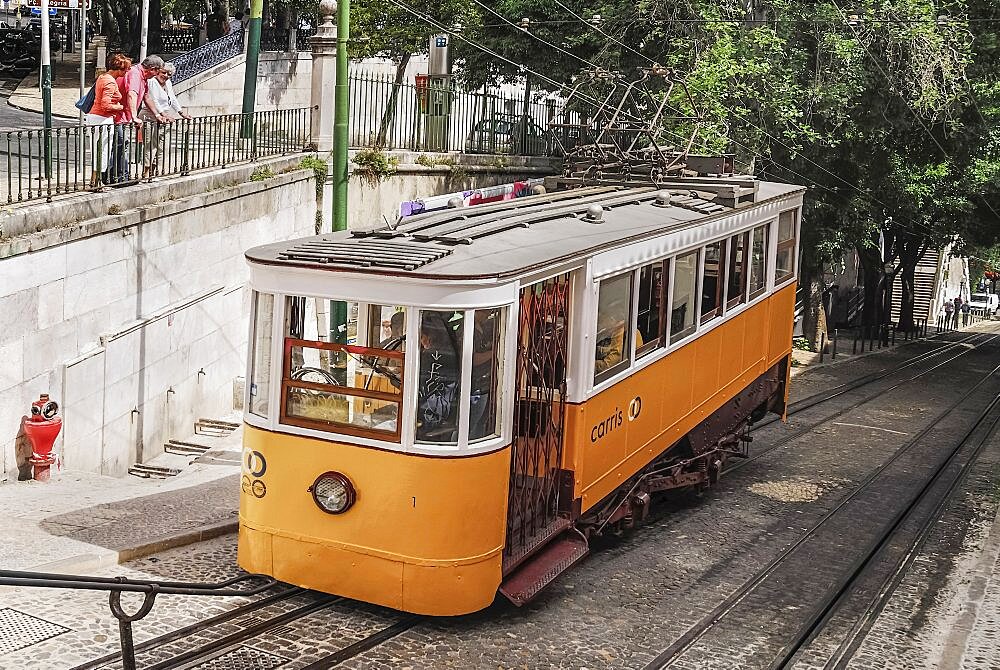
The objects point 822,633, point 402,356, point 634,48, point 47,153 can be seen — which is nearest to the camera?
point 402,356

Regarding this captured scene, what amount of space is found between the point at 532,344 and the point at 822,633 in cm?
314

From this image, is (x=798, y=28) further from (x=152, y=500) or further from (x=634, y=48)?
(x=152, y=500)

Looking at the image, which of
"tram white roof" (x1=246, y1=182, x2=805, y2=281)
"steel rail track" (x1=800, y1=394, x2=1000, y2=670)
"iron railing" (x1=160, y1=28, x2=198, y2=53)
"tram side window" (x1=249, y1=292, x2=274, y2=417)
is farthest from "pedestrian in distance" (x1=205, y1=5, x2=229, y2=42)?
"tram side window" (x1=249, y1=292, x2=274, y2=417)

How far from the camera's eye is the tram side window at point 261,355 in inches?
331

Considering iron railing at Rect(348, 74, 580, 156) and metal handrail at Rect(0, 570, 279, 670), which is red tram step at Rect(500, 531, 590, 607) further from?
iron railing at Rect(348, 74, 580, 156)

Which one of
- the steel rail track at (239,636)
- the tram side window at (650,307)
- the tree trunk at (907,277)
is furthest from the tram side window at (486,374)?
the tree trunk at (907,277)

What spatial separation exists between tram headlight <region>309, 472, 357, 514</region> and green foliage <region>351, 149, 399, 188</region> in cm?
1222

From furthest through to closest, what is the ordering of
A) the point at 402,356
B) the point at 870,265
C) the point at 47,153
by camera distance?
the point at 870,265
the point at 47,153
the point at 402,356

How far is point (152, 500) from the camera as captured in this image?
1120 cm

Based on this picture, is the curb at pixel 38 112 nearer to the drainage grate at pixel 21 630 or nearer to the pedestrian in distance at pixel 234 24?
the pedestrian in distance at pixel 234 24

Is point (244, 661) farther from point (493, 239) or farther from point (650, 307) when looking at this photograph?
point (650, 307)

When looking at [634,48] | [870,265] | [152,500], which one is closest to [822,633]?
[152,500]

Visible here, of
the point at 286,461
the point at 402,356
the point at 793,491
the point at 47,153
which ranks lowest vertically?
the point at 793,491

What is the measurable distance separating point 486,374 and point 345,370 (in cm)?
90
